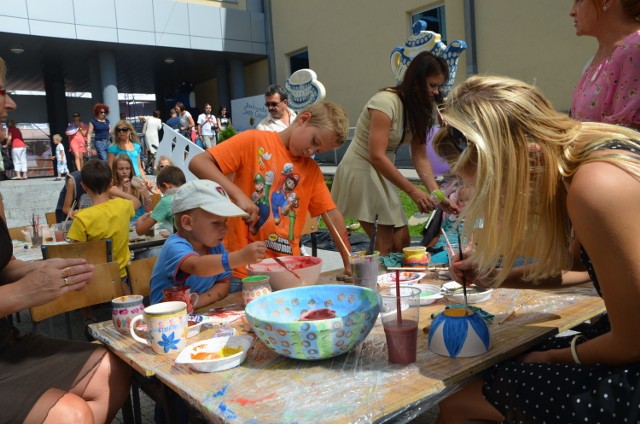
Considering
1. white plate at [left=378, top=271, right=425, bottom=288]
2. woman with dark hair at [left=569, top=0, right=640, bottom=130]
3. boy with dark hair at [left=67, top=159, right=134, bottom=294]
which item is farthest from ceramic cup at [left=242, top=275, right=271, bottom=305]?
boy with dark hair at [left=67, top=159, right=134, bottom=294]

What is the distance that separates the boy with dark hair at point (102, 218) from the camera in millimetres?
3846

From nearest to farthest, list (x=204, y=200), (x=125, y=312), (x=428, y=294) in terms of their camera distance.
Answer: (x=125, y=312) → (x=428, y=294) → (x=204, y=200)

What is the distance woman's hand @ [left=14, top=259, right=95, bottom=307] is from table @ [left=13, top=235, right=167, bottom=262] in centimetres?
224

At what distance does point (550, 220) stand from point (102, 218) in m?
3.29

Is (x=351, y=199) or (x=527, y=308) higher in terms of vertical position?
(x=351, y=199)

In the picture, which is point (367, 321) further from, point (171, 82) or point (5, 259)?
point (171, 82)

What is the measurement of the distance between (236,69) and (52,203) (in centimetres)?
842

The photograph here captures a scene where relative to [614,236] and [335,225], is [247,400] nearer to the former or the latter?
[614,236]

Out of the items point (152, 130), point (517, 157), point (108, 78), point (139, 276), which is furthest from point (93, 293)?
point (108, 78)

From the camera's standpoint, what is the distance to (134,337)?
5.28ft

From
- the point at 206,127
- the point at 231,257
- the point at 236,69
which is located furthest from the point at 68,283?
the point at 236,69

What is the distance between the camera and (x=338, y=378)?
4.32ft

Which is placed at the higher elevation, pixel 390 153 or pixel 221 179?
pixel 390 153

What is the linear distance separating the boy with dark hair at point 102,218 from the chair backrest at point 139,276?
3.60 feet
